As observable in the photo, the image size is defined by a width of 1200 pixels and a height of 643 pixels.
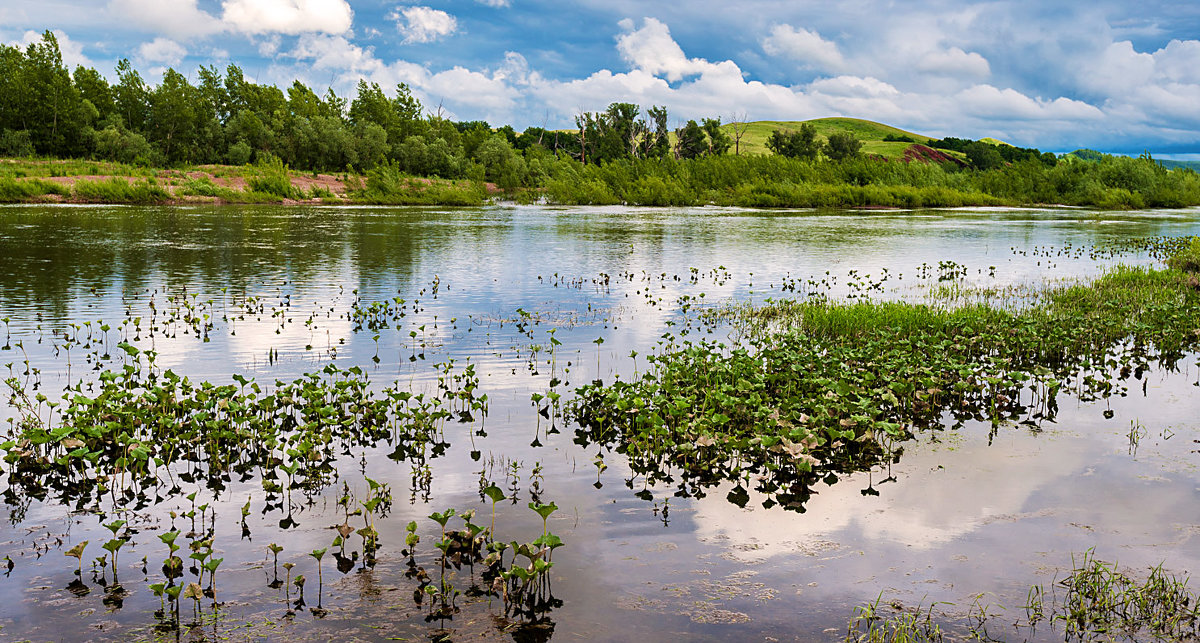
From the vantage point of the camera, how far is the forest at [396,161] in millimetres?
97875

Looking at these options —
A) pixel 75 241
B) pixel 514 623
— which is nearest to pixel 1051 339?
pixel 514 623

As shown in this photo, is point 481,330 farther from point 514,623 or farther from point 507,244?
point 507,244

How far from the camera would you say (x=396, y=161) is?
112 m

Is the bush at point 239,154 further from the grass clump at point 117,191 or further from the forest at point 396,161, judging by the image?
the grass clump at point 117,191

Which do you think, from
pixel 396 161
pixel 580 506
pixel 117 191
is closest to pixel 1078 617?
pixel 580 506

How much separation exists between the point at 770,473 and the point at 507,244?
107ft

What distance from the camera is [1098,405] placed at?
12633mm

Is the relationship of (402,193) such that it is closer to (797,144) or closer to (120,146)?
(120,146)

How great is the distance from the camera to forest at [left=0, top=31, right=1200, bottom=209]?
97.9m

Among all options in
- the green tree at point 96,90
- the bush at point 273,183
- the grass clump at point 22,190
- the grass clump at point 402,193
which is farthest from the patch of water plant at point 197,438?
the green tree at point 96,90

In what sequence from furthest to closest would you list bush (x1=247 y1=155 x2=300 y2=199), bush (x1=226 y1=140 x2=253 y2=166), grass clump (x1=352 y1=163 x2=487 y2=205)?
1. bush (x1=226 y1=140 x2=253 y2=166)
2. grass clump (x1=352 y1=163 x2=487 y2=205)
3. bush (x1=247 y1=155 x2=300 y2=199)

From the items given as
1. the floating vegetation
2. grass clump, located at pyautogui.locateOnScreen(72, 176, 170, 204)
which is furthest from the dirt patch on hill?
the floating vegetation

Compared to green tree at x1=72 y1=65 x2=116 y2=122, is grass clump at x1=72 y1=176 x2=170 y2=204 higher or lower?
lower

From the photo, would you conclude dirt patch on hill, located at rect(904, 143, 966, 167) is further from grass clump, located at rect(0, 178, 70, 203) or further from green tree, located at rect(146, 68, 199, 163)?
grass clump, located at rect(0, 178, 70, 203)
